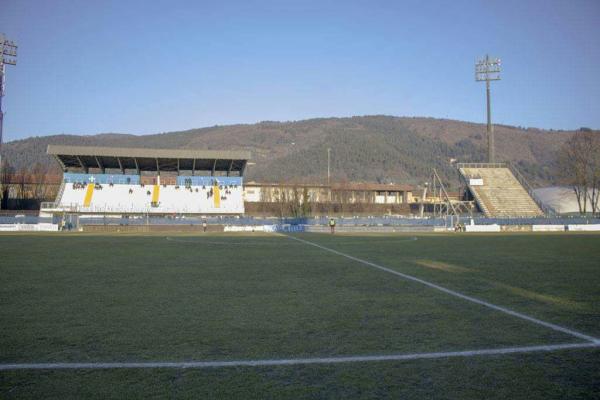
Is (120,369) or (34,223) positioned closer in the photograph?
(120,369)

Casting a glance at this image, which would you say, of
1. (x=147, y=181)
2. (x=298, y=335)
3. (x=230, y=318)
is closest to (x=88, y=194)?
(x=147, y=181)

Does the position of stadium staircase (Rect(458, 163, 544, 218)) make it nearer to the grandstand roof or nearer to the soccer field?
the grandstand roof

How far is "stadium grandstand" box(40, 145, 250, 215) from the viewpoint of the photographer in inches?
1892

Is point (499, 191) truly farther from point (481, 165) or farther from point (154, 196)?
point (154, 196)

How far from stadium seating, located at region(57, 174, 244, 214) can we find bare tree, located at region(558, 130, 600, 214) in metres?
41.8

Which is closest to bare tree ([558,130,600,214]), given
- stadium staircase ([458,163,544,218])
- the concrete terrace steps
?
stadium staircase ([458,163,544,218])

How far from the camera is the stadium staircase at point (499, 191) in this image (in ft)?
170

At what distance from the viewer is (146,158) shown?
51062 mm

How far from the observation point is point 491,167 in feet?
200

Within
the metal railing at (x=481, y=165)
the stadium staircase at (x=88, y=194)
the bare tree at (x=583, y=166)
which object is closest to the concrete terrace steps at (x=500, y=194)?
the metal railing at (x=481, y=165)

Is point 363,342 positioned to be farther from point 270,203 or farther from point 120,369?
point 270,203

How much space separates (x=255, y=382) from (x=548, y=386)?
263cm

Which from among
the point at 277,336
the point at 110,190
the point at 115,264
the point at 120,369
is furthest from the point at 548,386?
the point at 110,190

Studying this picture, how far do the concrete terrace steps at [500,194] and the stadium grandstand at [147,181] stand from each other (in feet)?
89.8
